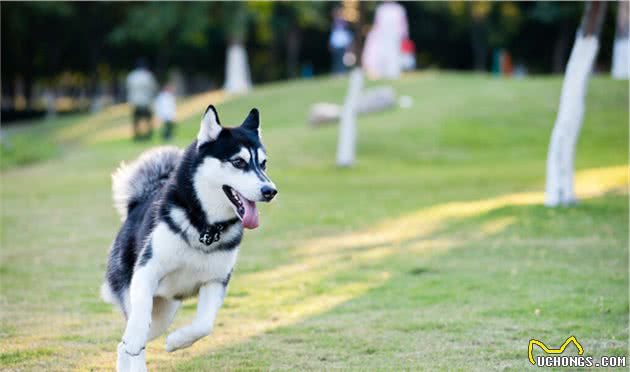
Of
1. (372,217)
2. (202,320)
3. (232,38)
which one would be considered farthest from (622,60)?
(202,320)

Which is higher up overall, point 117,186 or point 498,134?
point 117,186

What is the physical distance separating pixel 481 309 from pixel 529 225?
4.49m

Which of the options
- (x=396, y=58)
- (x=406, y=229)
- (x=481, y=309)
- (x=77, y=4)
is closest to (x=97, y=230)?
(x=406, y=229)

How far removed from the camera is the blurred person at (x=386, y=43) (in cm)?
3022

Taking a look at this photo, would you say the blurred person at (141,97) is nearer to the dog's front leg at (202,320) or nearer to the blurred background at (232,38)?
the blurred background at (232,38)

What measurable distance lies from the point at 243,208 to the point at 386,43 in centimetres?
2582

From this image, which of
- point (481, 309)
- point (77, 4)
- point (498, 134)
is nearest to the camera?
point (481, 309)

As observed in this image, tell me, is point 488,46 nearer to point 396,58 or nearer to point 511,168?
point 396,58

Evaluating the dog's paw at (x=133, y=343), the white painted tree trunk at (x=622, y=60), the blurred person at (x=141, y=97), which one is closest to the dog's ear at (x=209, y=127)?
the dog's paw at (x=133, y=343)

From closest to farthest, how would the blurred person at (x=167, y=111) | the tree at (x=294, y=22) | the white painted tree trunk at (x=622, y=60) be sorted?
1. the blurred person at (x=167, y=111)
2. the white painted tree trunk at (x=622, y=60)
3. the tree at (x=294, y=22)

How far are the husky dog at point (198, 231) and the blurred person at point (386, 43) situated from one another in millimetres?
24047

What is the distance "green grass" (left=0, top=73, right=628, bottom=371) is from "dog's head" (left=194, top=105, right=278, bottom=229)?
1269mm

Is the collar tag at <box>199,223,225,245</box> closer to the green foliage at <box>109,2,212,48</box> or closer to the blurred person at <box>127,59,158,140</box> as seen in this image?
the blurred person at <box>127,59,158,140</box>

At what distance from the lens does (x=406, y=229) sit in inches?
490
